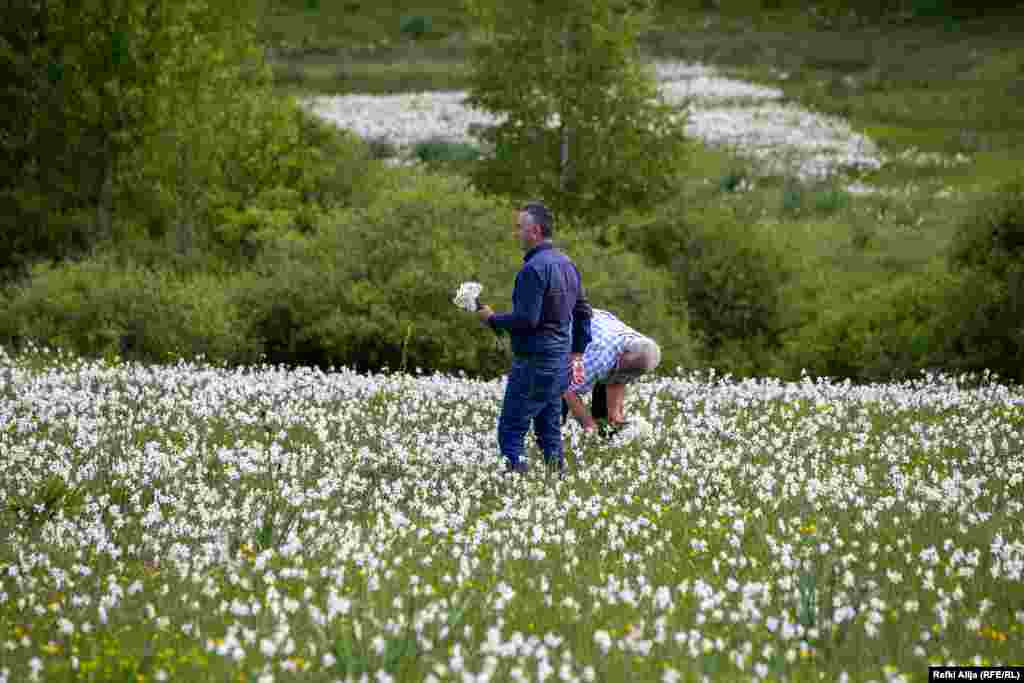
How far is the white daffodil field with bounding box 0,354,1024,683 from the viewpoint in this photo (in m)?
6.50

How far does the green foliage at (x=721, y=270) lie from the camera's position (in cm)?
2936

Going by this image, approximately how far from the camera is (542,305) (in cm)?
1028

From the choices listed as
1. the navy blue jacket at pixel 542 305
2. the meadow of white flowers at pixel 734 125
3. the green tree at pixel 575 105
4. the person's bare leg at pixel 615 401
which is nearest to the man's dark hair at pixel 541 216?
the navy blue jacket at pixel 542 305

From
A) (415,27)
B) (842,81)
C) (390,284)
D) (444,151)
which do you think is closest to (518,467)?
(390,284)

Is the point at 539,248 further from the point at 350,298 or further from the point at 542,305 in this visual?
the point at 350,298

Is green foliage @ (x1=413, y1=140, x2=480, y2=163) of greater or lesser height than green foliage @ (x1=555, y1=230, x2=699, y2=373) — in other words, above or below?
below

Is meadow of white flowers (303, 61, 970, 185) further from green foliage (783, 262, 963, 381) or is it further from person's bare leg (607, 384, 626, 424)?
person's bare leg (607, 384, 626, 424)

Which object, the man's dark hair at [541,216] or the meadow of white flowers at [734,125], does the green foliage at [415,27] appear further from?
the man's dark hair at [541,216]

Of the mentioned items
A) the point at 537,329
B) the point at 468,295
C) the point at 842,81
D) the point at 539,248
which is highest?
the point at 539,248

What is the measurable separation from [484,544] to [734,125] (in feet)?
152

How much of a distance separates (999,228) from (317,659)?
69.1ft

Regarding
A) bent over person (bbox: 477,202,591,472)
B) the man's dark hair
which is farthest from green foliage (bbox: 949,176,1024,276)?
the man's dark hair

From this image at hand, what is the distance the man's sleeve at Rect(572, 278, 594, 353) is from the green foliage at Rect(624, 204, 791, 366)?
18143 millimetres

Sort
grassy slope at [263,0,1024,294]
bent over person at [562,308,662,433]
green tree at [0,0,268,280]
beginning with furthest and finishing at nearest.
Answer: grassy slope at [263,0,1024,294]
green tree at [0,0,268,280]
bent over person at [562,308,662,433]
